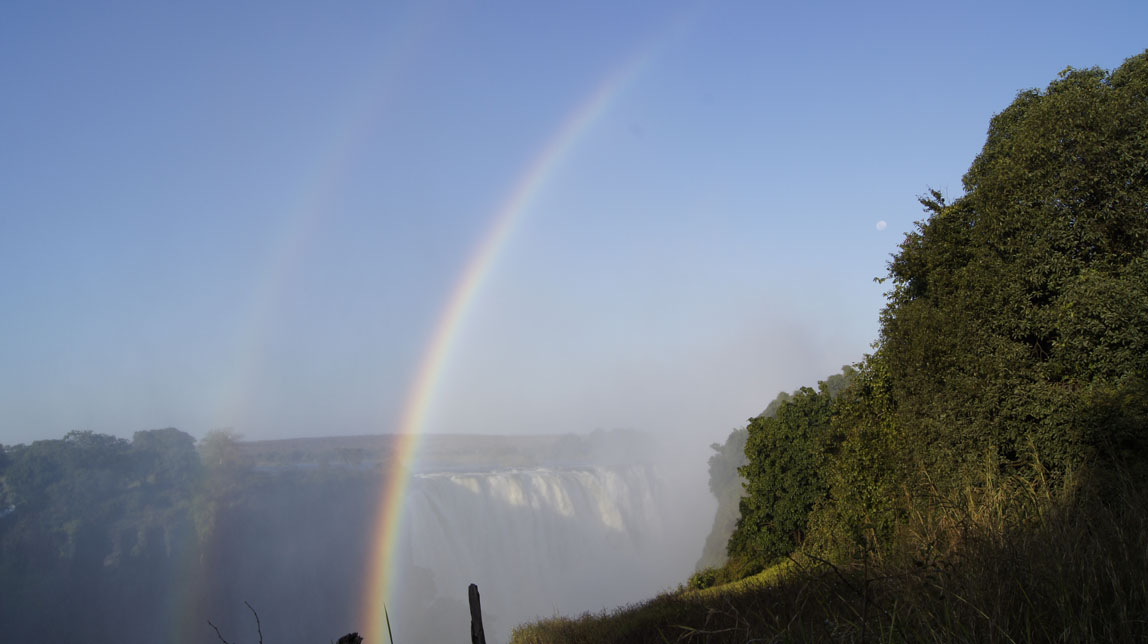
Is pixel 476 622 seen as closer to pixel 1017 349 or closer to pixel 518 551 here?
pixel 1017 349

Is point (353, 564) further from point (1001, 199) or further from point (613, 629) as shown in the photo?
point (1001, 199)

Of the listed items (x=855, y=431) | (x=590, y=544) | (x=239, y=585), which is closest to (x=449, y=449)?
(x=590, y=544)

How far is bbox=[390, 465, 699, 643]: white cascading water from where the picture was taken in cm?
5691

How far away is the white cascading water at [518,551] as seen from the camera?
56906 millimetres

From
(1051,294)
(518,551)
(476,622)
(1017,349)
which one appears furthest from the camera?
(518,551)

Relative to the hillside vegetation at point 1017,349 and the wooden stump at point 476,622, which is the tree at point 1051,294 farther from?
the wooden stump at point 476,622

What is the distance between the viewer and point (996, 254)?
556 inches

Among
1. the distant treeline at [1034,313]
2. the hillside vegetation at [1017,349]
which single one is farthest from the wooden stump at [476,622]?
the distant treeline at [1034,313]

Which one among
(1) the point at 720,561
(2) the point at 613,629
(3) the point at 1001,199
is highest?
(3) the point at 1001,199

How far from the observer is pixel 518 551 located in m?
63.2

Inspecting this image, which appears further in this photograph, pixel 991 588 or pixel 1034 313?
pixel 1034 313

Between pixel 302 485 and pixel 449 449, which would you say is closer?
pixel 302 485

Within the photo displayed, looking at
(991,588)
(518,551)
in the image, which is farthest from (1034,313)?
(518,551)

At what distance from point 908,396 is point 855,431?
10.5 ft
